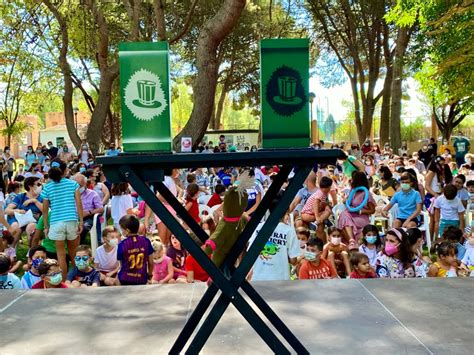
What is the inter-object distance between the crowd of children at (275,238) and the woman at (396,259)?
0.01 m

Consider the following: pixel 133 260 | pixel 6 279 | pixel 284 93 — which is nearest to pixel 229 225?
pixel 284 93

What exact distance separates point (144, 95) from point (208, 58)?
32.3ft

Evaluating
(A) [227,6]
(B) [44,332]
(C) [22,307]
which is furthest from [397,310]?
(A) [227,6]

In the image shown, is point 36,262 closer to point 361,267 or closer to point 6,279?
point 6,279

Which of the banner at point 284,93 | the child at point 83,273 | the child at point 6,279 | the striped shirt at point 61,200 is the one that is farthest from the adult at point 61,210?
the banner at point 284,93

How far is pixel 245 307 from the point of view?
3.00 m

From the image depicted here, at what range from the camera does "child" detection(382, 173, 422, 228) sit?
922 cm

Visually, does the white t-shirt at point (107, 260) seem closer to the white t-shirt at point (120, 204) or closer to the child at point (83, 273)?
the child at point (83, 273)

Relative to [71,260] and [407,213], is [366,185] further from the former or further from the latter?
[71,260]

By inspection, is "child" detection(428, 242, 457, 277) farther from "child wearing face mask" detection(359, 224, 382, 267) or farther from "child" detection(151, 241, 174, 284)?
"child" detection(151, 241, 174, 284)

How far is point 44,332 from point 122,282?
89.0 inches

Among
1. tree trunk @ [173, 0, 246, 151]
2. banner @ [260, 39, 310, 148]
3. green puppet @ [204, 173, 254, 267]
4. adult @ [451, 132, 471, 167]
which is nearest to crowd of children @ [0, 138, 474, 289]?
green puppet @ [204, 173, 254, 267]

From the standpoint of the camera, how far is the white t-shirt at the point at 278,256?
6230 millimetres

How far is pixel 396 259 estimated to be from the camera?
6.39m
